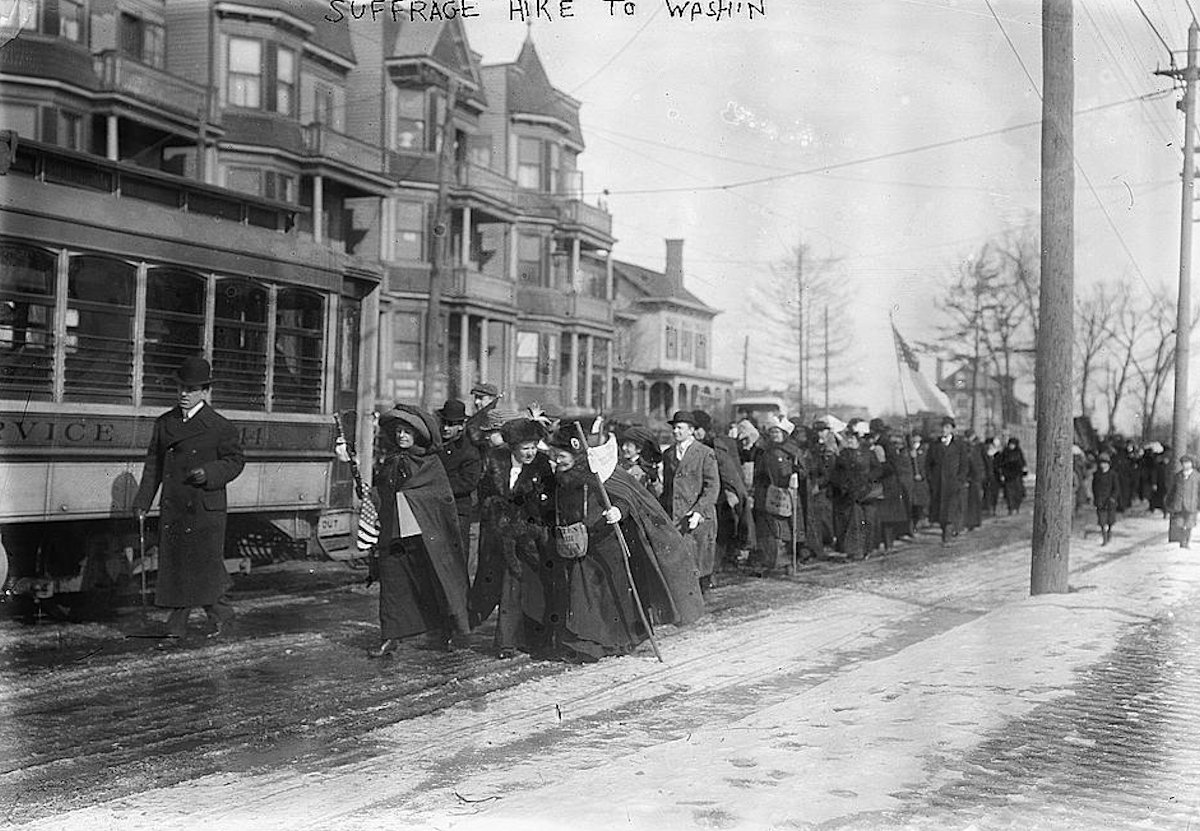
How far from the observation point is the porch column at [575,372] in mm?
15141

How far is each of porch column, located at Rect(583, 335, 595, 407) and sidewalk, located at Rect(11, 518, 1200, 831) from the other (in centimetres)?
612

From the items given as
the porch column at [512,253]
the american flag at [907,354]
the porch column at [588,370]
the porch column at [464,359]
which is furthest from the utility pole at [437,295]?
the american flag at [907,354]

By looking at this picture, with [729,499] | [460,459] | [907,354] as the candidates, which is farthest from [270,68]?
[907,354]

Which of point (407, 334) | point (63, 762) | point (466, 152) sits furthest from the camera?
point (466, 152)

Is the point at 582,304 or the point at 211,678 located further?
the point at 582,304

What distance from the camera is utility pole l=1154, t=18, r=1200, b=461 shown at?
16.5 meters

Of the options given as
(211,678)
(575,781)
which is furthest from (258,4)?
(575,781)

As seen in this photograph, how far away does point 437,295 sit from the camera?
14422 millimetres

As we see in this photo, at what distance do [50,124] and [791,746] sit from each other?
7.05 m

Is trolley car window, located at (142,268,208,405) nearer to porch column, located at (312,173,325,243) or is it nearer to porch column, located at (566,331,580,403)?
porch column, located at (312,173,325,243)

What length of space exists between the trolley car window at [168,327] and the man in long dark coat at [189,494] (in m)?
1.24

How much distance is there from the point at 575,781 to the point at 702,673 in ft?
9.31

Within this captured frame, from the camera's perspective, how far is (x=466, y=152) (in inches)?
770

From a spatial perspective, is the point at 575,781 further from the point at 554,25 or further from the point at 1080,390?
the point at 1080,390
